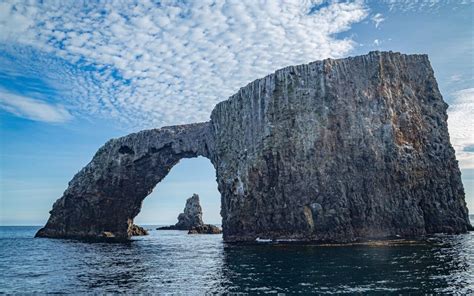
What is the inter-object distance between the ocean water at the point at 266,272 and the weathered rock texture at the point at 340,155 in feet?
33.0

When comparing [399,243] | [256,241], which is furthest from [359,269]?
[256,241]

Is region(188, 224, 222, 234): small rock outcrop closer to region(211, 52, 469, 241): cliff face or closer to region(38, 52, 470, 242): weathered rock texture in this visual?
region(38, 52, 470, 242): weathered rock texture

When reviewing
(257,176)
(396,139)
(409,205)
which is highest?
(396,139)

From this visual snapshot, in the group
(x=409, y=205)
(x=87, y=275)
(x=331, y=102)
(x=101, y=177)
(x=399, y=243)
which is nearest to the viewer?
(x=87, y=275)

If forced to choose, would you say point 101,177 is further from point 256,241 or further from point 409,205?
point 409,205

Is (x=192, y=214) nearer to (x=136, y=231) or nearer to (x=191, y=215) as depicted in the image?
(x=191, y=215)

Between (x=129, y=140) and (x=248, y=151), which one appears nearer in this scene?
(x=248, y=151)

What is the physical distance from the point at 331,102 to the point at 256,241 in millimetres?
22158

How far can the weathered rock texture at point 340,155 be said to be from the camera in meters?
51.7

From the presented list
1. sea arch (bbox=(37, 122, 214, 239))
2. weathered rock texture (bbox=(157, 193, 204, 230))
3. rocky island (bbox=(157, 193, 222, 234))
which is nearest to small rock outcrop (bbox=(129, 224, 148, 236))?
sea arch (bbox=(37, 122, 214, 239))

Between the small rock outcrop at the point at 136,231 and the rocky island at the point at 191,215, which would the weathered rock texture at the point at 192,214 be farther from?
the small rock outcrop at the point at 136,231

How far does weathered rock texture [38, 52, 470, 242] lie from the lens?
170 feet

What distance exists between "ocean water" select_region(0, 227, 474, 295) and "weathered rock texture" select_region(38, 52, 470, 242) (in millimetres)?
10052

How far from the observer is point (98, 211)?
258ft
